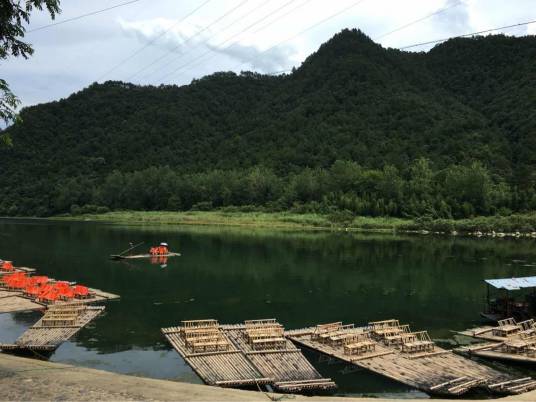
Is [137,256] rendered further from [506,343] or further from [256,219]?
[256,219]

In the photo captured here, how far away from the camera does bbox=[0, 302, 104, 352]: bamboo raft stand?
22.2 metres

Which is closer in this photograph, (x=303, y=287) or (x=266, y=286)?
(x=303, y=287)

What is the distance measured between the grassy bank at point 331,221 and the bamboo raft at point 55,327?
76559 millimetres

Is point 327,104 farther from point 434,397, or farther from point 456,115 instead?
point 434,397

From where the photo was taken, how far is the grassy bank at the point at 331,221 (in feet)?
309

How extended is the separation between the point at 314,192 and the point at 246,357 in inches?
4481

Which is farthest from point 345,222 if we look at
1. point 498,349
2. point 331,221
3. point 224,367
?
point 224,367

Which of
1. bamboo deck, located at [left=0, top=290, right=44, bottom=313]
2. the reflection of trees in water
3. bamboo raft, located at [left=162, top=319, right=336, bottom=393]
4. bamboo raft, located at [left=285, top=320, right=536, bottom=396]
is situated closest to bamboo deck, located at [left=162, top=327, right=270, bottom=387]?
bamboo raft, located at [left=162, top=319, right=336, bottom=393]

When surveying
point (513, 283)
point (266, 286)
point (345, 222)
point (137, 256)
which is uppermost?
point (345, 222)

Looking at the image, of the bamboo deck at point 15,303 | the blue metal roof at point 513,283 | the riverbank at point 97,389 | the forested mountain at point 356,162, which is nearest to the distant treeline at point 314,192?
the forested mountain at point 356,162

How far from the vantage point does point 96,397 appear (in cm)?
1398

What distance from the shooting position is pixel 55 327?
999 inches

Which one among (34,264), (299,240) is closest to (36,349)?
(34,264)

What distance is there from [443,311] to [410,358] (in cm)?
1302
